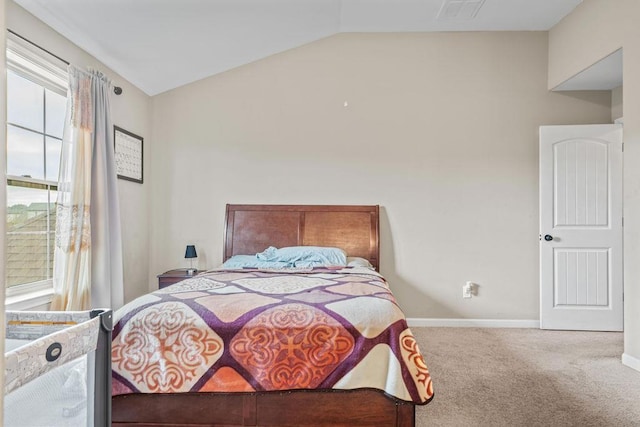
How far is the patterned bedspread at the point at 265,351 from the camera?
183cm

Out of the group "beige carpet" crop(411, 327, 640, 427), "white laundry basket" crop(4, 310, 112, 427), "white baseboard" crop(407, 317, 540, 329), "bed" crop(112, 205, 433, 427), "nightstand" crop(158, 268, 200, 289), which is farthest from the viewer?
"white baseboard" crop(407, 317, 540, 329)

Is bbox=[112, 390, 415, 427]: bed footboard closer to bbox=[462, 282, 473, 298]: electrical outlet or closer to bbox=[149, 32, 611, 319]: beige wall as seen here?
bbox=[149, 32, 611, 319]: beige wall

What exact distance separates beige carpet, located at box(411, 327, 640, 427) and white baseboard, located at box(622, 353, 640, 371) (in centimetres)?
4

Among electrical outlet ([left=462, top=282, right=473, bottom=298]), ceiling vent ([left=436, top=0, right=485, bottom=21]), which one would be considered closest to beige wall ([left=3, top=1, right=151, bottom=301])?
ceiling vent ([left=436, top=0, right=485, bottom=21])

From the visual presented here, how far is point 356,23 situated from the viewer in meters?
3.95

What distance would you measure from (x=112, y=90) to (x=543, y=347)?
13.9 ft

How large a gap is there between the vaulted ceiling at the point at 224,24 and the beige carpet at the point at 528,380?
295cm

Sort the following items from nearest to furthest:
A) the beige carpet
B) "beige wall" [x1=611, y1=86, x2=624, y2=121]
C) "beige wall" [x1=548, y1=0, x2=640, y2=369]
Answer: the beige carpet < "beige wall" [x1=548, y1=0, x2=640, y2=369] < "beige wall" [x1=611, y1=86, x2=624, y2=121]

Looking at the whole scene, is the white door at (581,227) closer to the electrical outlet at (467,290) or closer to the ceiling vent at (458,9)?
the electrical outlet at (467,290)

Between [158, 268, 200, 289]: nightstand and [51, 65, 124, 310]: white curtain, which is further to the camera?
[158, 268, 200, 289]: nightstand

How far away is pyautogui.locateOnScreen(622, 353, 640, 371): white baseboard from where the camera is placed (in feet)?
9.31

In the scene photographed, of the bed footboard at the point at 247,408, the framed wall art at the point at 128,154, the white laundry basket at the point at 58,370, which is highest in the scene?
the framed wall art at the point at 128,154

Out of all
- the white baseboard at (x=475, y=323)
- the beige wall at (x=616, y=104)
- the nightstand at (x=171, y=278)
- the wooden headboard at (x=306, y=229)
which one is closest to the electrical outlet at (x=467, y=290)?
the white baseboard at (x=475, y=323)

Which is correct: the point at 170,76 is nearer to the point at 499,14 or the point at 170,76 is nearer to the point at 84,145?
the point at 84,145
